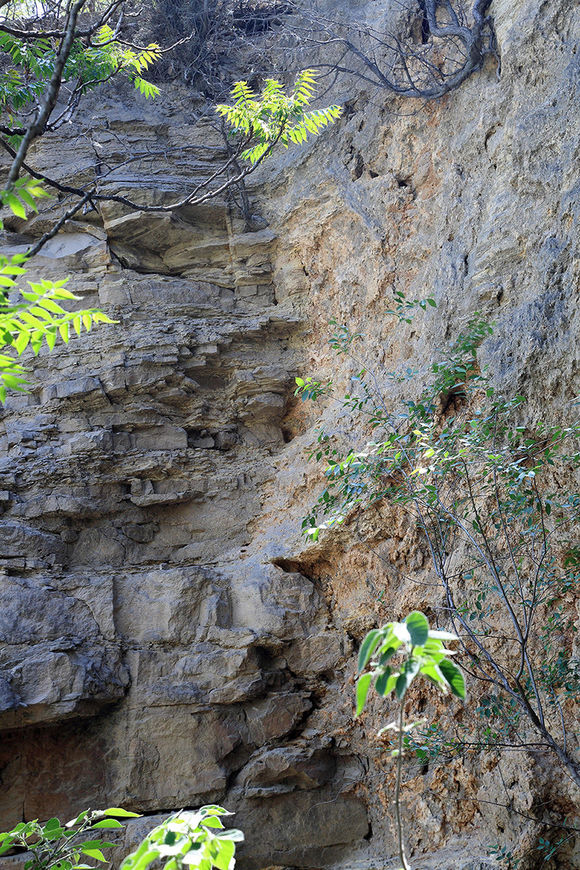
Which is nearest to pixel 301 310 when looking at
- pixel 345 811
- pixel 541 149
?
pixel 541 149

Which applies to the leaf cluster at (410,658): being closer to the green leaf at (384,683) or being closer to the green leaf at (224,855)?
the green leaf at (384,683)

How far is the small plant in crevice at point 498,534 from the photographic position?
4.30m

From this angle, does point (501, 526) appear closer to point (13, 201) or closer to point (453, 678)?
point (453, 678)

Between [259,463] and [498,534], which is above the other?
[259,463]

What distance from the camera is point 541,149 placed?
5.79 metres

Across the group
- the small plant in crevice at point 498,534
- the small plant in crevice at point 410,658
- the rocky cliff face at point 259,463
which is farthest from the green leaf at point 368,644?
the rocky cliff face at point 259,463

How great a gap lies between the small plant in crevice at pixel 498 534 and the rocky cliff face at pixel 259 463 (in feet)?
1.13

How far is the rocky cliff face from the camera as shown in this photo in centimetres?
571

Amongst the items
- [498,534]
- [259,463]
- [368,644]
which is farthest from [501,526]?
[368,644]

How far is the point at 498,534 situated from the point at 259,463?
3.05m

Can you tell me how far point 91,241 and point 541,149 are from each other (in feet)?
15.2

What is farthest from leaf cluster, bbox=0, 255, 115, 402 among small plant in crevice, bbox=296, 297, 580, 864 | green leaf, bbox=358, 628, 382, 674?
small plant in crevice, bbox=296, 297, 580, 864

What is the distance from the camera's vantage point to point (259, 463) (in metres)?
7.46

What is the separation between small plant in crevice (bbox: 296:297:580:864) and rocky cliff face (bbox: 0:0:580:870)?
1.13 ft
